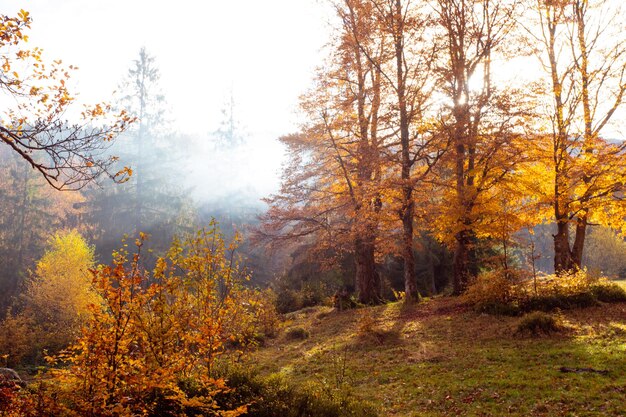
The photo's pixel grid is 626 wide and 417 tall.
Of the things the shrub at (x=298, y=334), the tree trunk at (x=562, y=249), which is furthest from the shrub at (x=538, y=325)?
the shrub at (x=298, y=334)

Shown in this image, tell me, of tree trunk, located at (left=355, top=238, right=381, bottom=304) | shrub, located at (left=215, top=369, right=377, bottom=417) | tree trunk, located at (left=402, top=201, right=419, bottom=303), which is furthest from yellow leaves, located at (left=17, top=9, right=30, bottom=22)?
tree trunk, located at (left=355, top=238, right=381, bottom=304)

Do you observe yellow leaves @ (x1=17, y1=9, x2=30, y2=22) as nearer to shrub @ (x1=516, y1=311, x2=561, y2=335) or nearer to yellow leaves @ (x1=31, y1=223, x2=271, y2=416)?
yellow leaves @ (x1=31, y1=223, x2=271, y2=416)

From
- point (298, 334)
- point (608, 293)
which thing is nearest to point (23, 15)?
point (298, 334)

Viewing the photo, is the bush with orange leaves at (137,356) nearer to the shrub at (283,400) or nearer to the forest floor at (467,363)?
the shrub at (283,400)

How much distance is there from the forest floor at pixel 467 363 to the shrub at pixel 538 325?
17 centimetres

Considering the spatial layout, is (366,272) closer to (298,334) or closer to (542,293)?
(298,334)

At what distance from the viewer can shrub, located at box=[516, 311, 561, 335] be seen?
9.59 metres

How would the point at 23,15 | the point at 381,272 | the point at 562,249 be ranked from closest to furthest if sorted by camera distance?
the point at 23,15 → the point at 562,249 → the point at 381,272

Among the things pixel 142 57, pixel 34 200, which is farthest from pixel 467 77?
pixel 34 200

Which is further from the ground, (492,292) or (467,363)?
(492,292)

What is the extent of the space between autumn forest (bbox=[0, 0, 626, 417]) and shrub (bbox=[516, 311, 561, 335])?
40mm

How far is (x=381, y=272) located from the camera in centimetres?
2448

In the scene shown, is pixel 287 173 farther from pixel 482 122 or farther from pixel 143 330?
pixel 143 330

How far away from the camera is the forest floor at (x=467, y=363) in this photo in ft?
21.4
